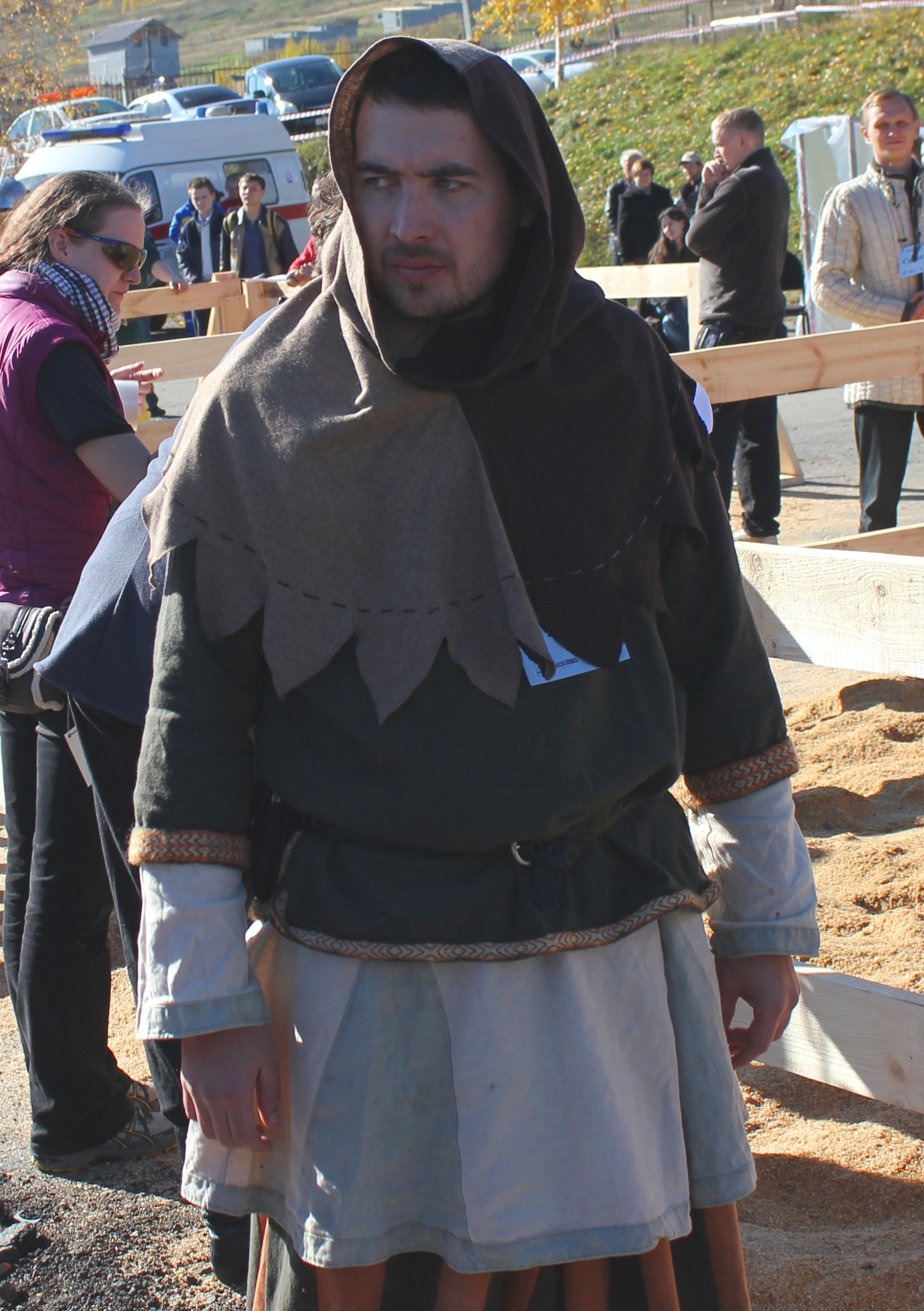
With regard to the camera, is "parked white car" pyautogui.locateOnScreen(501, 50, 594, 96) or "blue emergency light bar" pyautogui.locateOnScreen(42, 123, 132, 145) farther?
"parked white car" pyautogui.locateOnScreen(501, 50, 594, 96)

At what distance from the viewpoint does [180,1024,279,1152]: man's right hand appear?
148cm

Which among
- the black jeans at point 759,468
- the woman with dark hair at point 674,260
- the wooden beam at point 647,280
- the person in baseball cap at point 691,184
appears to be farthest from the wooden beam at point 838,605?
the person in baseball cap at point 691,184

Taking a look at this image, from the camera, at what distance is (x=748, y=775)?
1659 millimetres

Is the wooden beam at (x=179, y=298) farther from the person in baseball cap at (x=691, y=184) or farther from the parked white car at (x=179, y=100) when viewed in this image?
the parked white car at (x=179, y=100)

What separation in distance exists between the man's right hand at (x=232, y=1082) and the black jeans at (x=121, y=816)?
0.88 metres

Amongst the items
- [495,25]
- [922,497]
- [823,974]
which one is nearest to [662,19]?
[495,25]

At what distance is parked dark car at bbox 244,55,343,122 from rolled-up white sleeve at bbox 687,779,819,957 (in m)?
36.1

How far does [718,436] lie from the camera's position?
21.7 ft

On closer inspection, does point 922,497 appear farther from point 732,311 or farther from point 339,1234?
point 339,1234

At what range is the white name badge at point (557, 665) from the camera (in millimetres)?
1464

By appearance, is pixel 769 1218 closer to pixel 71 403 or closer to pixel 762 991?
pixel 762 991

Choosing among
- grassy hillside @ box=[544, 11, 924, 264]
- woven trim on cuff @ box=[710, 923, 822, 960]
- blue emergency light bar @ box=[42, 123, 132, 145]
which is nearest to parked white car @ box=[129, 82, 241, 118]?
grassy hillside @ box=[544, 11, 924, 264]

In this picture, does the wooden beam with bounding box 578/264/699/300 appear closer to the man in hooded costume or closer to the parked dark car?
the man in hooded costume

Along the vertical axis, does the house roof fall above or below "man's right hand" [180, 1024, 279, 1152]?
above
